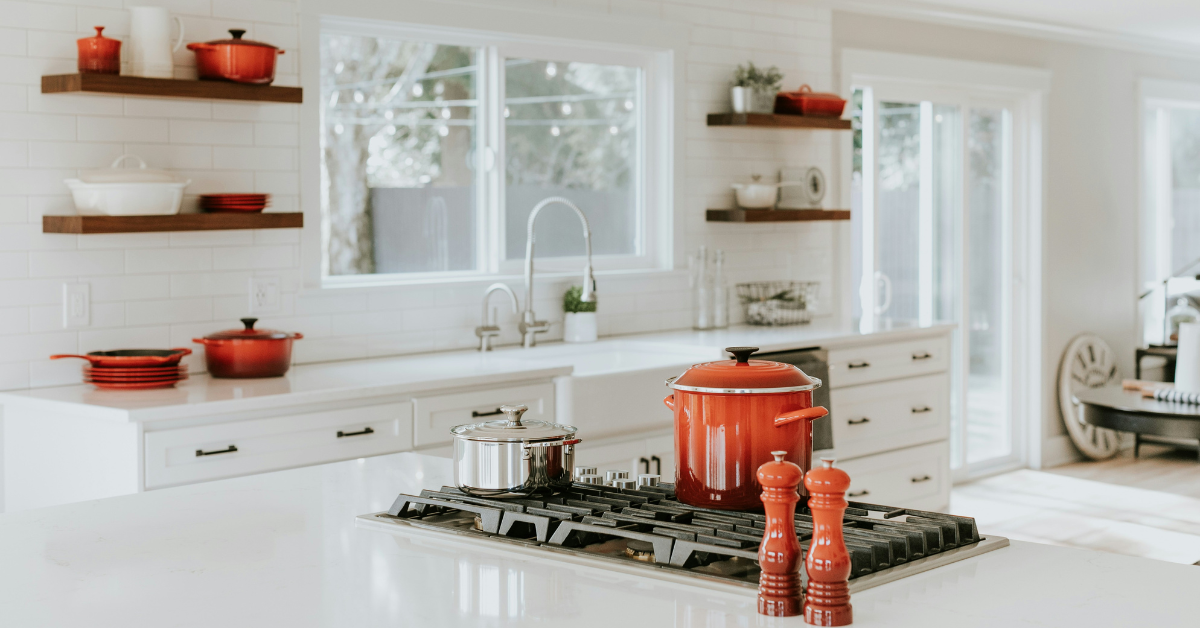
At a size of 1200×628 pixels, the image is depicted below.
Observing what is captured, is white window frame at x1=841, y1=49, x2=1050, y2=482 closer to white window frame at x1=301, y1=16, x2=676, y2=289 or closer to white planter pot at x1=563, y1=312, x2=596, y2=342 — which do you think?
white window frame at x1=301, y1=16, x2=676, y2=289

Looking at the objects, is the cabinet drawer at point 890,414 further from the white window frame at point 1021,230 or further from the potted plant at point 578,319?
the white window frame at point 1021,230

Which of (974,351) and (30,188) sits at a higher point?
(30,188)

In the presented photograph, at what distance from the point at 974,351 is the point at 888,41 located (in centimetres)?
190

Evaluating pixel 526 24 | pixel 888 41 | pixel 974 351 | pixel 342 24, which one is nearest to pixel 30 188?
pixel 342 24

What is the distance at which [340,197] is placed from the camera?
13.7 feet

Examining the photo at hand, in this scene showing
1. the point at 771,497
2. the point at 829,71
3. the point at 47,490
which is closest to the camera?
the point at 771,497

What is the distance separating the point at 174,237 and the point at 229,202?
213 mm

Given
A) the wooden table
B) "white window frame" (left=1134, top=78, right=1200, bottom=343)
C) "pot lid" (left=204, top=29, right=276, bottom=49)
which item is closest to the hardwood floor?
the wooden table

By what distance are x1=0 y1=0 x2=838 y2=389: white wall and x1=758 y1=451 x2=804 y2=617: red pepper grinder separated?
2.76 m

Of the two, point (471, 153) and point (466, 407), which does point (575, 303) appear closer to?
point (471, 153)

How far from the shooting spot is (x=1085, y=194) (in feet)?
23.8

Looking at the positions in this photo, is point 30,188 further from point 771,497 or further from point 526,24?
point 771,497

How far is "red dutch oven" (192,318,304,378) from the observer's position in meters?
3.52

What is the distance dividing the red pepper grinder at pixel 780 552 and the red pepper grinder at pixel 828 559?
0.02 m
